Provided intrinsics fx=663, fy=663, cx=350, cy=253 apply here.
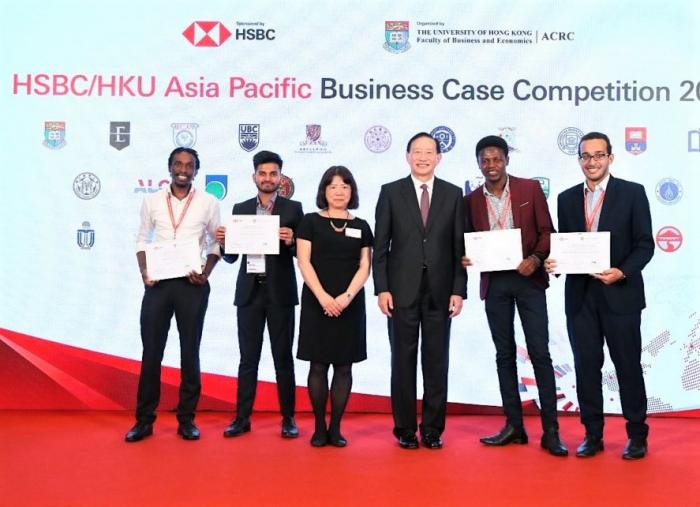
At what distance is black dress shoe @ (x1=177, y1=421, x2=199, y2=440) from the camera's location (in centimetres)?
381

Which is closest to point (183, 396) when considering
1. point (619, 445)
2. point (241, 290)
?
point (241, 290)

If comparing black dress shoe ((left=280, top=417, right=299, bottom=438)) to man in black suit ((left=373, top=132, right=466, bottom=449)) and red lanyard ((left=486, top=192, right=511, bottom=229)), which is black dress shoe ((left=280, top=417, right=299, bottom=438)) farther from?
red lanyard ((left=486, top=192, right=511, bottom=229))

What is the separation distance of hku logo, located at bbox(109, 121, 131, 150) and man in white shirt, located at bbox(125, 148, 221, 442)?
1199mm

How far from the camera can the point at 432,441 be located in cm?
360

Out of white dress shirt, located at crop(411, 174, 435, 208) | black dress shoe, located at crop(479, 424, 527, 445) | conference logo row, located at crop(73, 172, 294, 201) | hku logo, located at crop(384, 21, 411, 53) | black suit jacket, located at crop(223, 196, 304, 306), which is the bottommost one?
black dress shoe, located at crop(479, 424, 527, 445)

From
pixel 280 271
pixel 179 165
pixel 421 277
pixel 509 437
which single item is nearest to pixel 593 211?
pixel 421 277

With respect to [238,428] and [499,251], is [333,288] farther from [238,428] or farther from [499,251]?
[238,428]

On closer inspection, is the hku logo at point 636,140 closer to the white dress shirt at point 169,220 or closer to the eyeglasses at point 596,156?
the eyeglasses at point 596,156

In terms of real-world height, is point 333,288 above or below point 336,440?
above

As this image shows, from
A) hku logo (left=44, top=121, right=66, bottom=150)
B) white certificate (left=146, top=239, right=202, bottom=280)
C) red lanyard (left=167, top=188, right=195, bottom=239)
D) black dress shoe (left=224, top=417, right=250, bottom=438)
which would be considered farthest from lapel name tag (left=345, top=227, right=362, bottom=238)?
hku logo (left=44, top=121, right=66, bottom=150)

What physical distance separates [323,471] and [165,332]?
133 cm

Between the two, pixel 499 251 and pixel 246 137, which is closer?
pixel 499 251

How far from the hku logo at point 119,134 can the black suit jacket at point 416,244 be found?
7.37 feet

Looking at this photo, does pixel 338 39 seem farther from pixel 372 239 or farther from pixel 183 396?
pixel 183 396
